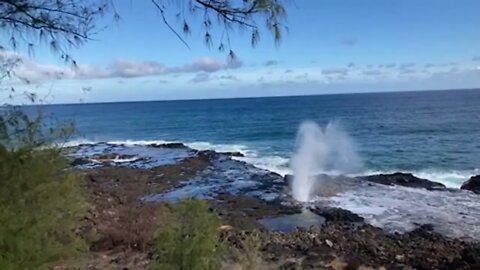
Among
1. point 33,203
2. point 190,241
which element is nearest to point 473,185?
point 190,241

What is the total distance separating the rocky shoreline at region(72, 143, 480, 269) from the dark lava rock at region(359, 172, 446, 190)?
1.8 inches

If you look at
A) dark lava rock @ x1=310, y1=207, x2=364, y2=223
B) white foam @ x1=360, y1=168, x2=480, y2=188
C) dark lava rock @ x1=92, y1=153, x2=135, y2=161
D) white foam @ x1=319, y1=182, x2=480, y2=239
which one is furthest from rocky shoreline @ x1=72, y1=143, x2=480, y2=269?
dark lava rock @ x1=92, y1=153, x2=135, y2=161

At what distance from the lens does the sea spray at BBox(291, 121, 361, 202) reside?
23.0 metres

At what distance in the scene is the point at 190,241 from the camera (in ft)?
19.0

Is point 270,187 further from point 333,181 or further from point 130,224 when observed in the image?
point 130,224

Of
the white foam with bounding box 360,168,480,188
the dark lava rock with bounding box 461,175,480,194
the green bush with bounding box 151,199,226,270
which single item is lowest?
the white foam with bounding box 360,168,480,188

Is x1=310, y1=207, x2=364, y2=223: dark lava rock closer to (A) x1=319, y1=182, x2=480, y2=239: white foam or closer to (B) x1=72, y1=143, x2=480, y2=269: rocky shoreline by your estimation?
(B) x1=72, y1=143, x2=480, y2=269: rocky shoreline

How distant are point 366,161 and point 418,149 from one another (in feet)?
20.8

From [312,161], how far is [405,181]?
5.12 metres

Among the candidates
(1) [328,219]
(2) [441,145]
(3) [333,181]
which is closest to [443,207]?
(1) [328,219]

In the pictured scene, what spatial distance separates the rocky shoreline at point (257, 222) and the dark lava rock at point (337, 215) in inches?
1.3

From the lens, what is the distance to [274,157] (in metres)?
37.5

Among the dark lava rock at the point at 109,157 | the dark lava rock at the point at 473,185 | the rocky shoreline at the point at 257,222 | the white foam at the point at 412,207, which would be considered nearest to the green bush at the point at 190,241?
the rocky shoreline at the point at 257,222

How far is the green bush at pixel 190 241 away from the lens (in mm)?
5727
